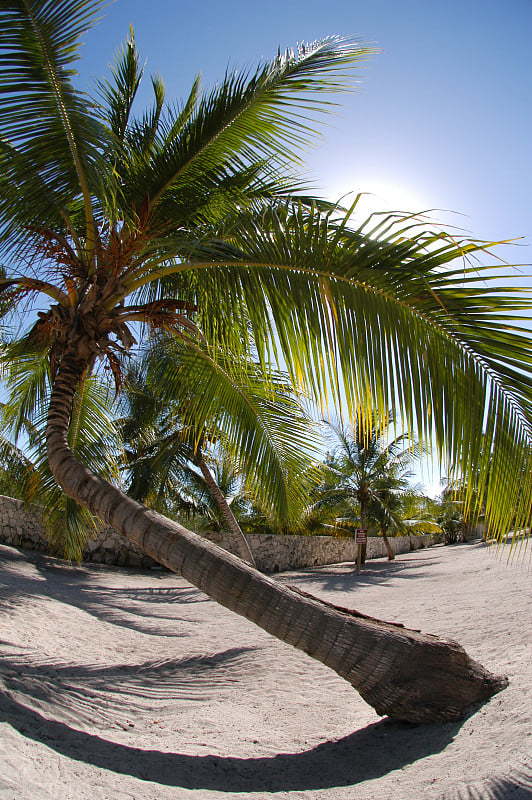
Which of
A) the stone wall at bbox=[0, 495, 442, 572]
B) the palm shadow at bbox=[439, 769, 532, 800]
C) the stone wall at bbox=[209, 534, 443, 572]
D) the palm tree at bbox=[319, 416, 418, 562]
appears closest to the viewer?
the palm shadow at bbox=[439, 769, 532, 800]

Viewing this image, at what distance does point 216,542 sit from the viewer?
51.9 feet

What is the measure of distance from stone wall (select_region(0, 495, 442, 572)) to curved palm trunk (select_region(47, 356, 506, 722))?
28.2 feet

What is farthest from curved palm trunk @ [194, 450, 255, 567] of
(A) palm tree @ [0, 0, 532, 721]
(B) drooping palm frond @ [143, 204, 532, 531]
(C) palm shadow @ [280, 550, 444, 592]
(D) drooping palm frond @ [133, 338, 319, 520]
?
(B) drooping palm frond @ [143, 204, 532, 531]

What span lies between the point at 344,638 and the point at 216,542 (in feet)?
44.0

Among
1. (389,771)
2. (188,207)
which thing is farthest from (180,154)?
(389,771)

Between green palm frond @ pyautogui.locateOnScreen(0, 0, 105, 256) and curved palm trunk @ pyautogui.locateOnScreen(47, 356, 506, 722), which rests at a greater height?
green palm frond @ pyautogui.locateOnScreen(0, 0, 105, 256)

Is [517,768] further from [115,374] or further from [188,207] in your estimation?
[188,207]

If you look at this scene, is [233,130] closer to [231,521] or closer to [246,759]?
[246,759]

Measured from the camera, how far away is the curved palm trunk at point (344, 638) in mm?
2965

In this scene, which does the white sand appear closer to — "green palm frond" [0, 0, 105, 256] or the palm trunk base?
the palm trunk base

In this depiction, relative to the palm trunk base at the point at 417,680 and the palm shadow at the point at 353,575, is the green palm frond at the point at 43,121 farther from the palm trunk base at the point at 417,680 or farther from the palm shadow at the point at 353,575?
the palm shadow at the point at 353,575

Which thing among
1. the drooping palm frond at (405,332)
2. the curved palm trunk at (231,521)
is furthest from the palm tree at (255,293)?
the curved palm trunk at (231,521)

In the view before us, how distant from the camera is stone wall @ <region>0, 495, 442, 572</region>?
1175 cm

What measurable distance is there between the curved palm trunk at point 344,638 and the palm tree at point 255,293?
10mm
